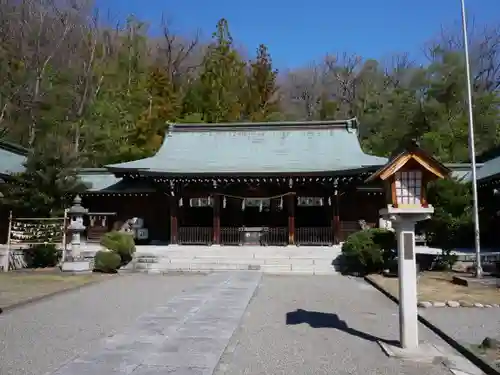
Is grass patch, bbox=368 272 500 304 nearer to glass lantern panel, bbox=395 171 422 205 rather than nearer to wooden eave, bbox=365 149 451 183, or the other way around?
glass lantern panel, bbox=395 171 422 205

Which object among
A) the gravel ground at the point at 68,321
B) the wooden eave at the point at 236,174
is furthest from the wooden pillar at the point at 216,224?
the gravel ground at the point at 68,321

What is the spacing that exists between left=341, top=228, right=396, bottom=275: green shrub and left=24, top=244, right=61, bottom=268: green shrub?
36.1ft

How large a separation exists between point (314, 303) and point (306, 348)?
398 cm

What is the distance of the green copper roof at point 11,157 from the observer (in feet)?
72.9

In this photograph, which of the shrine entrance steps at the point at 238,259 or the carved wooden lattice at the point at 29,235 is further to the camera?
the carved wooden lattice at the point at 29,235

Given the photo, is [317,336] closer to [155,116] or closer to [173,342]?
[173,342]

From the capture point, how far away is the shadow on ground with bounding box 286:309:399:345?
7.10 metres

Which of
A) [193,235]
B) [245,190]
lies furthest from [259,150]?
[193,235]

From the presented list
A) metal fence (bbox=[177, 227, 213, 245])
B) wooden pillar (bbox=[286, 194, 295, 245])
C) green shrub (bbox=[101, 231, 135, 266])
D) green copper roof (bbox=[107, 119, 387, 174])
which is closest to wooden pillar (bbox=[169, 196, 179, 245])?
metal fence (bbox=[177, 227, 213, 245])

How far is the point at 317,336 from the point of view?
7.04m

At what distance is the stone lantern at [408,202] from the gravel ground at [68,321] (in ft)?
14.6

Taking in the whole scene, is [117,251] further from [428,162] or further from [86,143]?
[86,143]

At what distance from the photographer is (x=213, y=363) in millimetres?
5496

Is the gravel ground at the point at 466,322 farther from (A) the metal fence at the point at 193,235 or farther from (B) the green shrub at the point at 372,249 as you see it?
(A) the metal fence at the point at 193,235
